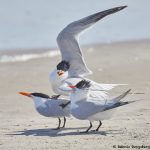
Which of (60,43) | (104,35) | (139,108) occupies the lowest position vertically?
(104,35)

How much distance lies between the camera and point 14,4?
27.9 m

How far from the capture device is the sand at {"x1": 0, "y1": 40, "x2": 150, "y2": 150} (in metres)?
8.47

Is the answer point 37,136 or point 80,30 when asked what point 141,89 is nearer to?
point 80,30

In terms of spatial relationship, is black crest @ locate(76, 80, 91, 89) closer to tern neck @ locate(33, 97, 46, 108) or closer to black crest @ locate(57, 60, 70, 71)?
tern neck @ locate(33, 97, 46, 108)

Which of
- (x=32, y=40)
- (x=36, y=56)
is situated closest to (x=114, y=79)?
(x=36, y=56)

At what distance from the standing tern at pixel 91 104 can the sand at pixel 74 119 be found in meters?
0.21

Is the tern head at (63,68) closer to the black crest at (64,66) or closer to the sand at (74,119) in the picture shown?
the black crest at (64,66)

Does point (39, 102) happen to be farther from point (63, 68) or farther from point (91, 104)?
point (63, 68)

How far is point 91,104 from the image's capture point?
929cm

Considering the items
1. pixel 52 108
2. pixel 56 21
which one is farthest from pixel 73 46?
pixel 56 21

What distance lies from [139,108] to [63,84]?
1.11 meters

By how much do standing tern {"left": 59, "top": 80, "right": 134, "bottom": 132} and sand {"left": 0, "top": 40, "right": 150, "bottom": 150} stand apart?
206 millimetres

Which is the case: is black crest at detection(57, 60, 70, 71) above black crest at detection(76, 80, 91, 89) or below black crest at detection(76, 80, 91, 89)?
below

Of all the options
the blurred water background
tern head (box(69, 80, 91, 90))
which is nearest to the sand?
tern head (box(69, 80, 91, 90))
